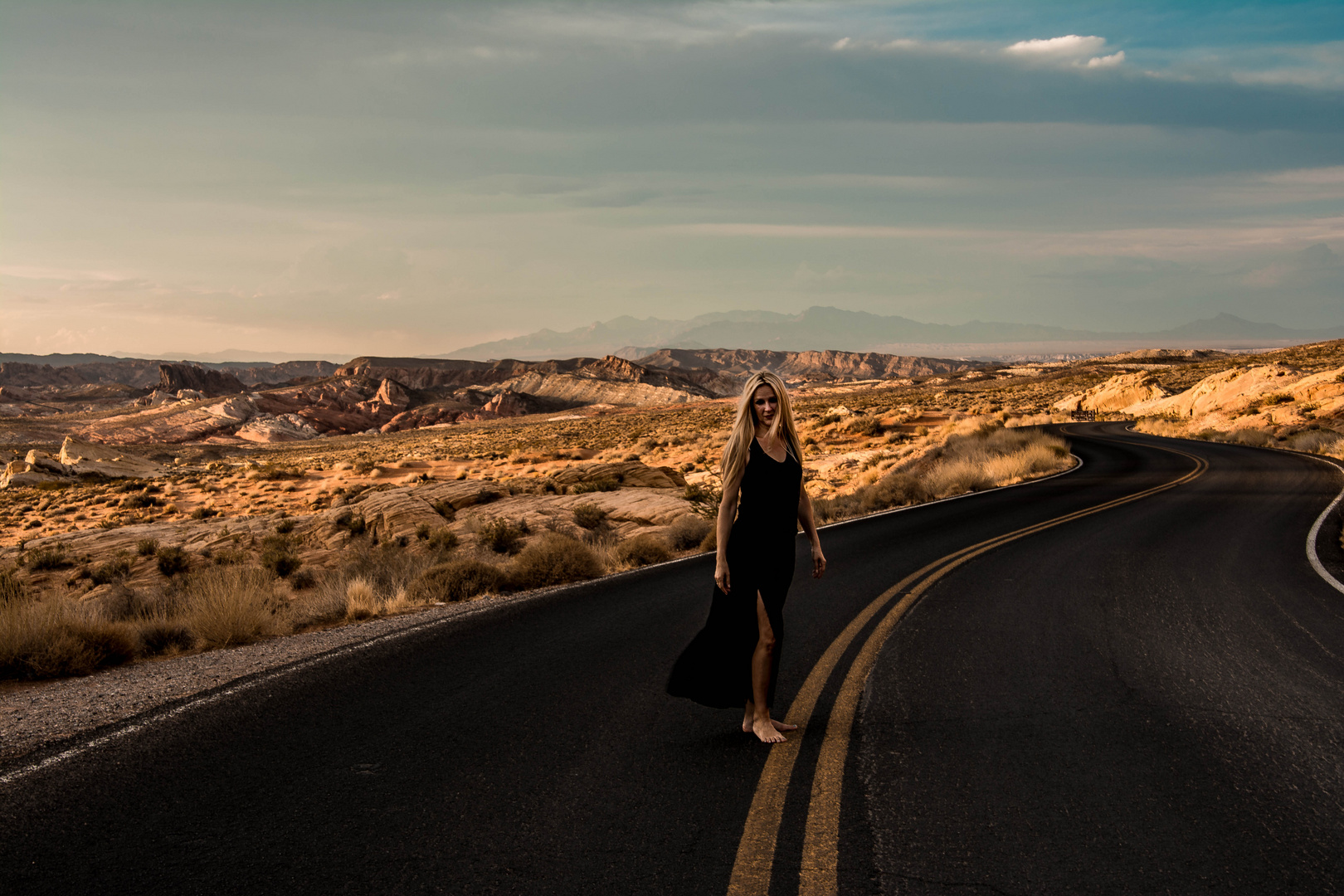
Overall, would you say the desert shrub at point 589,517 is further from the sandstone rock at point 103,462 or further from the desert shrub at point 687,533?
the sandstone rock at point 103,462

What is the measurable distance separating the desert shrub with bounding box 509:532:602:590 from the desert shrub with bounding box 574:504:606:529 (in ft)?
19.7

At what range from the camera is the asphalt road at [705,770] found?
3.14m

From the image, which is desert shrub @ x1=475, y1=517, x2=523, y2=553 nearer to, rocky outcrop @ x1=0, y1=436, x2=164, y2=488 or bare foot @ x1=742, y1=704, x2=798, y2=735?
bare foot @ x1=742, y1=704, x2=798, y2=735

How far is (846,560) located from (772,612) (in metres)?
6.22

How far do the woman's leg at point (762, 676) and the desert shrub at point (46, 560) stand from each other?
871 inches

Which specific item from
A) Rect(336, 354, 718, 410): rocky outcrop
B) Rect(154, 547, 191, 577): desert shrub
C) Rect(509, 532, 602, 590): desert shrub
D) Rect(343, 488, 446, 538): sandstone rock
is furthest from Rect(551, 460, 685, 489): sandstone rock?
Rect(336, 354, 718, 410): rocky outcrop

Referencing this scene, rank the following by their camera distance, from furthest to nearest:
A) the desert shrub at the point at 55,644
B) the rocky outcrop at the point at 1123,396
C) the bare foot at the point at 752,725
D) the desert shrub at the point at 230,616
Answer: the rocky outcrop at the point at 1123,396, the desert shrub at the point at 230,616, the desert shrub at the point at 55,644, the bare foot at the point at 752,725

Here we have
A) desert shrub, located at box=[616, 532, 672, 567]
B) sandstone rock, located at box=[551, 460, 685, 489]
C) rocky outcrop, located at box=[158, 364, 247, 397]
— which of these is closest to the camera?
desert shrub, located at box=[616, 532, 672, 567]

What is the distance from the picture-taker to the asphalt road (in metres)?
3.14

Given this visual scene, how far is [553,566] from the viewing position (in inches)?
409

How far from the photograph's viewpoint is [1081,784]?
384 centimetres

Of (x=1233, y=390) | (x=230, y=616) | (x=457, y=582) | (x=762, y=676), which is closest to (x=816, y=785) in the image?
(x=762, y=676)

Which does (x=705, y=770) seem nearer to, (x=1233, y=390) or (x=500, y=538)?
(x=500, y=538)

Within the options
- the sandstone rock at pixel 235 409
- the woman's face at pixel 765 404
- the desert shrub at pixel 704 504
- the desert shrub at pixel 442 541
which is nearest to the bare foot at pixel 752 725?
the woman's face at pixel 765 404
